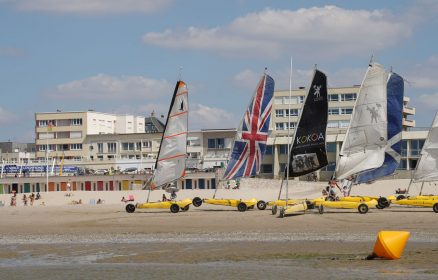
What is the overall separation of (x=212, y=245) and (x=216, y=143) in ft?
246

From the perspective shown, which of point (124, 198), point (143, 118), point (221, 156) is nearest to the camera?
point (124, 198)

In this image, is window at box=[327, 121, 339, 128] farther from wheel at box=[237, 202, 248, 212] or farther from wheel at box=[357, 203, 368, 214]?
wheel at box=[357, 203, 368, 214]

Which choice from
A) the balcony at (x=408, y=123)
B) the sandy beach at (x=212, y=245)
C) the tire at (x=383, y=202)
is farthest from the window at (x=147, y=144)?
the tire at (x=383, y=202)

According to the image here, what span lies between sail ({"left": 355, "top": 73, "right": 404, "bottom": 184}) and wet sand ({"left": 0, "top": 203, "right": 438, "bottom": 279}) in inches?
179

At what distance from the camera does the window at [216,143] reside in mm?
105125

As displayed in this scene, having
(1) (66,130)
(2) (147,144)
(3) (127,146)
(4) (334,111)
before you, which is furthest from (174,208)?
(1) (66,130)

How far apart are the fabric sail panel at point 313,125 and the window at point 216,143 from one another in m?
62.5

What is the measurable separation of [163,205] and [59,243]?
45.2 ft

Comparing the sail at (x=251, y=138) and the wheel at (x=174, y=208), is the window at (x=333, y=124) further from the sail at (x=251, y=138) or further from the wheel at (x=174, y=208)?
the wheel at (x=174, y=208)

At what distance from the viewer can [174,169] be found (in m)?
49.1

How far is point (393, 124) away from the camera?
1932 inches

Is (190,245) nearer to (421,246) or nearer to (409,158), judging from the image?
(421,246)

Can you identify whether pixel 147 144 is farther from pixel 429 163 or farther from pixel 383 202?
pixel 383 202

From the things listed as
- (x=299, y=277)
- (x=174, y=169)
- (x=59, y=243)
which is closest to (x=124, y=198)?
(x=174, y=169)
